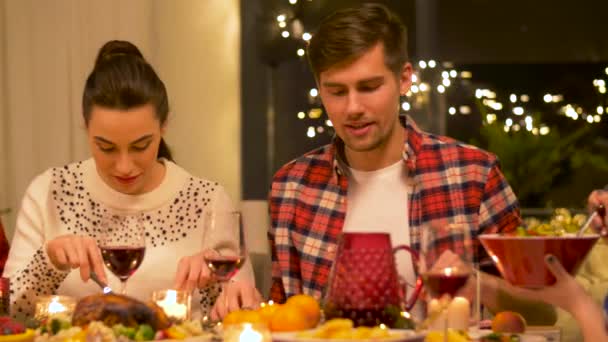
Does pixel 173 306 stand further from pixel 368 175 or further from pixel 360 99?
pixel 368 175

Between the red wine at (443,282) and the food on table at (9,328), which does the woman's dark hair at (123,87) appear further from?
the red wine at (443,282)

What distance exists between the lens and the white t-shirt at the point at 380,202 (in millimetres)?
2711

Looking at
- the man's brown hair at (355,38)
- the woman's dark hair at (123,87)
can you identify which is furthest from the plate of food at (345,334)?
the woman's dark hair at (123,87)

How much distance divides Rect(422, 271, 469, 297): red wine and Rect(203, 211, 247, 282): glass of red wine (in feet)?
1.52

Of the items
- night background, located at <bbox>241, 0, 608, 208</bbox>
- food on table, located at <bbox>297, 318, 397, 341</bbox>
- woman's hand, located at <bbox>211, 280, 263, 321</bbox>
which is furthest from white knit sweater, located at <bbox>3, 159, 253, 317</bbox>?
night background, located at <bbox>241, 0, 608, 208</bbox>

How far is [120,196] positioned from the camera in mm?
3014

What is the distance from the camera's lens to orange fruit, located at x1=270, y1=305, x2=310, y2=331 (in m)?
1.67

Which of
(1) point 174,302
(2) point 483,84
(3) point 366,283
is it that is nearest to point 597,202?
(3) point 366,283

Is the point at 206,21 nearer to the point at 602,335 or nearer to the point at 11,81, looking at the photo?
the point at 11,81

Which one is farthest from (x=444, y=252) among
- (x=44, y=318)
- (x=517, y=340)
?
(x=44, y=318)

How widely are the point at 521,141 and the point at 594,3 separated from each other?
0.79 metres

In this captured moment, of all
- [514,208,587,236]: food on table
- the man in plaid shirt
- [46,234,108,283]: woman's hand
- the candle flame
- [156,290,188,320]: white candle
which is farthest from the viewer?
the man in plaid shirt

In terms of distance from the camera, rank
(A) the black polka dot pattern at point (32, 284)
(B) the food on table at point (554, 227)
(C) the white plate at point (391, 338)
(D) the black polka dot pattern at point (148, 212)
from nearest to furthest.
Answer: (C) the white plate at point (391, 338) → (B) the food on table at point (554, 227) → (A) the black polka dot pattern at point (32, 284) → (D) the black polka dot pattern at point (148, 212)

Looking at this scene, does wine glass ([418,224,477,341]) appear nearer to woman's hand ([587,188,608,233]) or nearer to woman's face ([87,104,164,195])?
woman's hand ([587,188,608,233])
